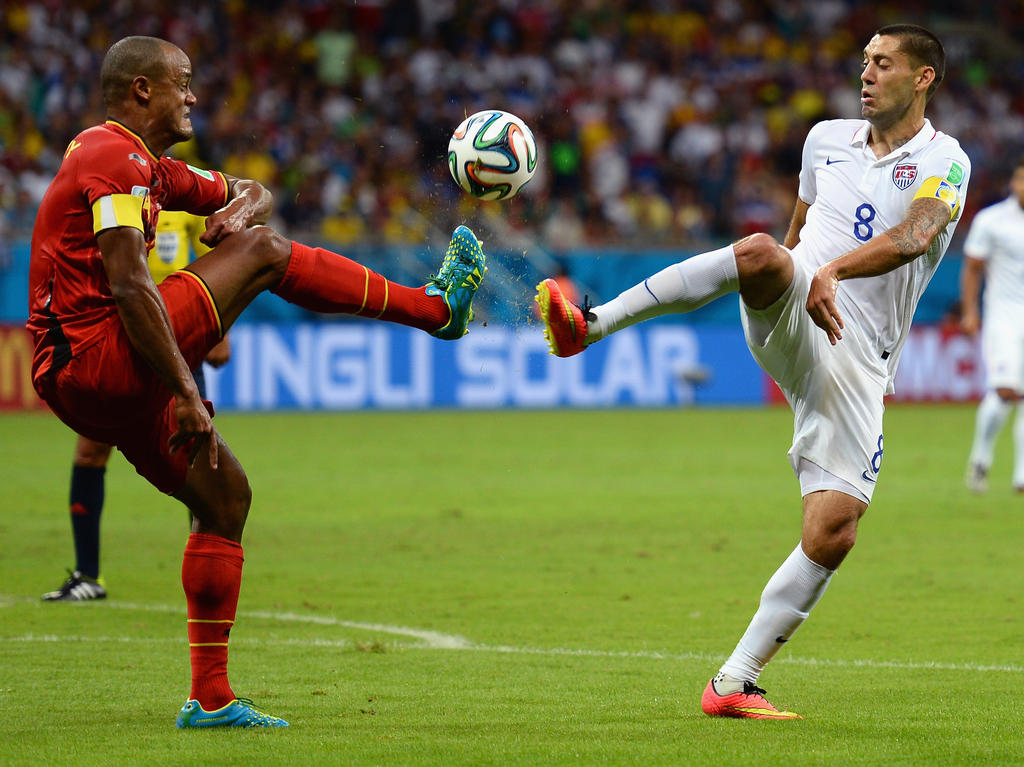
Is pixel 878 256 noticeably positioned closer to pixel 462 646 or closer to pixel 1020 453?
pixel 462 646

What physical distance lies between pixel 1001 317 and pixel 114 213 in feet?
30.3

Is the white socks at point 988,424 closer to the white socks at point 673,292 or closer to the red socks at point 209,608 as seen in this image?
the white socks at point 673,292

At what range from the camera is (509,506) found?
11.5 metres

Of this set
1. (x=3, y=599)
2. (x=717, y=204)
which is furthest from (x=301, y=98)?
(x=3, y=599)

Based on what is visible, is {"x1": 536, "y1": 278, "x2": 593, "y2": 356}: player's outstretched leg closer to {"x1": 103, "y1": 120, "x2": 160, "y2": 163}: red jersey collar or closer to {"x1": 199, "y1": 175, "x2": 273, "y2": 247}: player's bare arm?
{"x1": 199, "y1": 175, "x2": 273, "y2": 247}: player's bare arm

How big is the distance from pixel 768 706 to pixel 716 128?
2024cm

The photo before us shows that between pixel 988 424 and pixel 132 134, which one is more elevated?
pixel 132 134

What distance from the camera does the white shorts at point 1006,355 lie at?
38.7 feet

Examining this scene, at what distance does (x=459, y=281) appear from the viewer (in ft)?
16.9

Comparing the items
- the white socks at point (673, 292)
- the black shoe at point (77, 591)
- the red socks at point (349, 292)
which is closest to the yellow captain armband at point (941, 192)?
the white socks at point (673, 292)

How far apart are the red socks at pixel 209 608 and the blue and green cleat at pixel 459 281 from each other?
1.09 meters

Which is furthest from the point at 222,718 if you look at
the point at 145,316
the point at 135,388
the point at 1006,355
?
the point at 1006,355

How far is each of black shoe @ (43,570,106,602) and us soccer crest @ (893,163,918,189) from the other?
184 inches

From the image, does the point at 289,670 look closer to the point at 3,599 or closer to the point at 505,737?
the point at 505,737
